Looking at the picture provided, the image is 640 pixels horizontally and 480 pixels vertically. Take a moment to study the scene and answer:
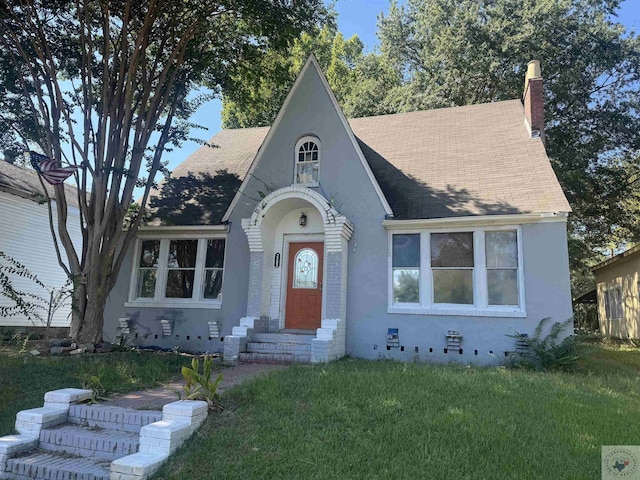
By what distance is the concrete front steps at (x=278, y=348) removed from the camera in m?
9.59

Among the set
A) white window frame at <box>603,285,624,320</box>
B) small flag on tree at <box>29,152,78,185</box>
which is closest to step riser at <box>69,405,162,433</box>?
small flag on tree at <box>29,152,78,185</box>

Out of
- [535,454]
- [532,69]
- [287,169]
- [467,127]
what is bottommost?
[535,454]

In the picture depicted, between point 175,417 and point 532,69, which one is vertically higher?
point 532,69

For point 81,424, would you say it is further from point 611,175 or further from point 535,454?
point 611,175

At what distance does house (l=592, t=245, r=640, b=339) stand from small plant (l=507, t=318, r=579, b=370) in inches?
359

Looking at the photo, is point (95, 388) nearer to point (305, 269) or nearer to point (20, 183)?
point (305, 269)

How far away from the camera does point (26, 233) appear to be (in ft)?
57.2

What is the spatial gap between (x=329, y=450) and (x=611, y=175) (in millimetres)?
22229

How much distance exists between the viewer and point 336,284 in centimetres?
1023

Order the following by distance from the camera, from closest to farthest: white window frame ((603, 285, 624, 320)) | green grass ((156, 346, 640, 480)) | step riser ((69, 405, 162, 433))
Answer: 1. green grass ((156, 346, 640, 480))
2. step riser ((69, 405, 162, 433))
3. white window frame ((603, 285, 624, 320))

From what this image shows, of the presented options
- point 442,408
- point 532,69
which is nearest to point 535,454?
point 442,408

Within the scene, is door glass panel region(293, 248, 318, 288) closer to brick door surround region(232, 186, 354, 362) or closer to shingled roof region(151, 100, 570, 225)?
brick door surround region(232, 186, 354, 362)

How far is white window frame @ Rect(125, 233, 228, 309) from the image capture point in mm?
12086

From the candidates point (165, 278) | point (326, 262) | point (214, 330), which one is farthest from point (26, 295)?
A: point (326, 262)
